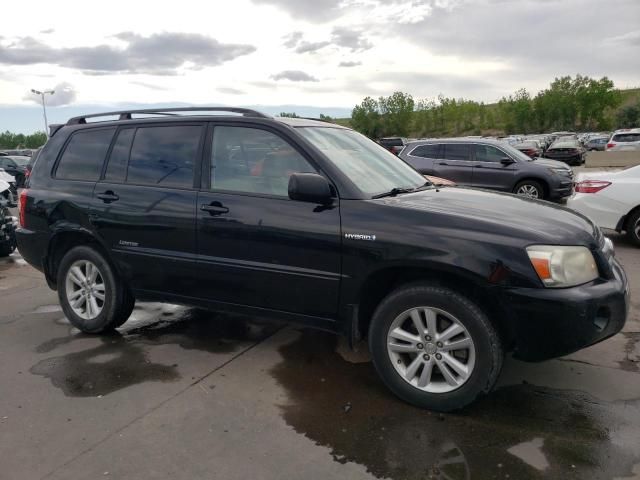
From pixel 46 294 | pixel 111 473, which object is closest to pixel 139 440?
pixel 111 473

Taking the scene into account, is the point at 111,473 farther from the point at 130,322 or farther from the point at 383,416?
the point at 130,322

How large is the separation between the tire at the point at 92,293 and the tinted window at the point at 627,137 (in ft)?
102

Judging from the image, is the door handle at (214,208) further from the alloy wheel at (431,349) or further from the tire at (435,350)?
the alloy wheel at (431,349)

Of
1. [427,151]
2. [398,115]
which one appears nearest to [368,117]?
[398,115]

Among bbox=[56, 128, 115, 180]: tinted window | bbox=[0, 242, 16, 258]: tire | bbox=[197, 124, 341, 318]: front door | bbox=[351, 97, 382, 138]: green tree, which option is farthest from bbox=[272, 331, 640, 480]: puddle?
bbox=[351, 97, 382, 138]: green tree

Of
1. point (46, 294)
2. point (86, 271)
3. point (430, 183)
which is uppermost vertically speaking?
point (430, 183)

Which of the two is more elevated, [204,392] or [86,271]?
[86,271]

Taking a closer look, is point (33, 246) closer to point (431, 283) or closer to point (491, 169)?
point (431, 283)

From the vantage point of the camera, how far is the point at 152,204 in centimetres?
417

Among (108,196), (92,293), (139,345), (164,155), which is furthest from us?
(92,293)

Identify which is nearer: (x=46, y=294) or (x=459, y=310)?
(x=459, y=310)

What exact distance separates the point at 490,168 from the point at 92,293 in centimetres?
1018

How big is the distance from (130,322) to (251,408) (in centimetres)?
216

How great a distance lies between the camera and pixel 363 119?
388ft
